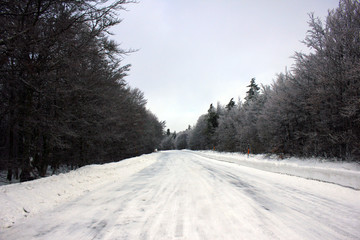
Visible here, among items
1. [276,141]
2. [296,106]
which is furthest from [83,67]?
[276,141]

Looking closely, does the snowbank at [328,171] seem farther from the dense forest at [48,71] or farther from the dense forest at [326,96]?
the dense forest at [48,71]

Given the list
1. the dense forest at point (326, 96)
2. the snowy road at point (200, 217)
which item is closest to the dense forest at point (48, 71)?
the snowy road at point (200, 217)

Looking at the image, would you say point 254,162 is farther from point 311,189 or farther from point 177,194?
point 177,194

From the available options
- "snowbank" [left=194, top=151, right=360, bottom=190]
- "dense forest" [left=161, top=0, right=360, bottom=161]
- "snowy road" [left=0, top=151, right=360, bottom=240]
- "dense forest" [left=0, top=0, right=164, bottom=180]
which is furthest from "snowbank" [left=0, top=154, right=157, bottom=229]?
"dense forest" [left=161, top=0, right=360, bottom=161]

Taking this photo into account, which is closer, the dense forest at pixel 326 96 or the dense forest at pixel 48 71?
the dense forest at pixel 48 71

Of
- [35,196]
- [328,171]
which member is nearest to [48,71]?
[35,196]

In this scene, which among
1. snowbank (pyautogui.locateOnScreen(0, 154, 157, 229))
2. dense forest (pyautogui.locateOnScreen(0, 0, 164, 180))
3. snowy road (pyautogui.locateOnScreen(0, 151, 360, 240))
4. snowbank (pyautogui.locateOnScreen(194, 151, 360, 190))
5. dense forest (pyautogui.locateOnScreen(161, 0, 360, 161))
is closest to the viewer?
snowy road (pyautogui.locateOnScreen(0, 151, 360, 240))

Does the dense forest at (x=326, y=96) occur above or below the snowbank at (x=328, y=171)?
above

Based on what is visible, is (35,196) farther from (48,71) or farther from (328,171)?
(328,171)

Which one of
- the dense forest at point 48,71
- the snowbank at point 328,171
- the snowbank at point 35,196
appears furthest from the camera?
the snowbank at point 328,171

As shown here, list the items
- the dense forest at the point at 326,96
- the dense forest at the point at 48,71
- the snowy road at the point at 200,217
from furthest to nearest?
1. the dense forest at the point at 326,96
2. the dense forest at the point at 48,71
3. the snowy road at the point at 200,217

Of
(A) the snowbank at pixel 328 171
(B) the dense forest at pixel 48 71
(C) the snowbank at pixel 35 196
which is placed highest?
(B) the dense forest at pixel 48 71

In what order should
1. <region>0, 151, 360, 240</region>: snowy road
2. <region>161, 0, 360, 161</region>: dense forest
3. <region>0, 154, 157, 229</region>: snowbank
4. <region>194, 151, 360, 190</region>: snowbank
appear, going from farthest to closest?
<region>161, 0, 360, 161</region>: dense forest < <region>194, 151, 360, 190</region>: snowbank < <region>0, 154, 157, 229</region>: snowbank < <region>0, 151, 360, 240</region>: snowy road

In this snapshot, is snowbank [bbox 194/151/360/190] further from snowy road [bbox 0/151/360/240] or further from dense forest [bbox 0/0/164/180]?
dense forest [bbox 0/0/164/180]
